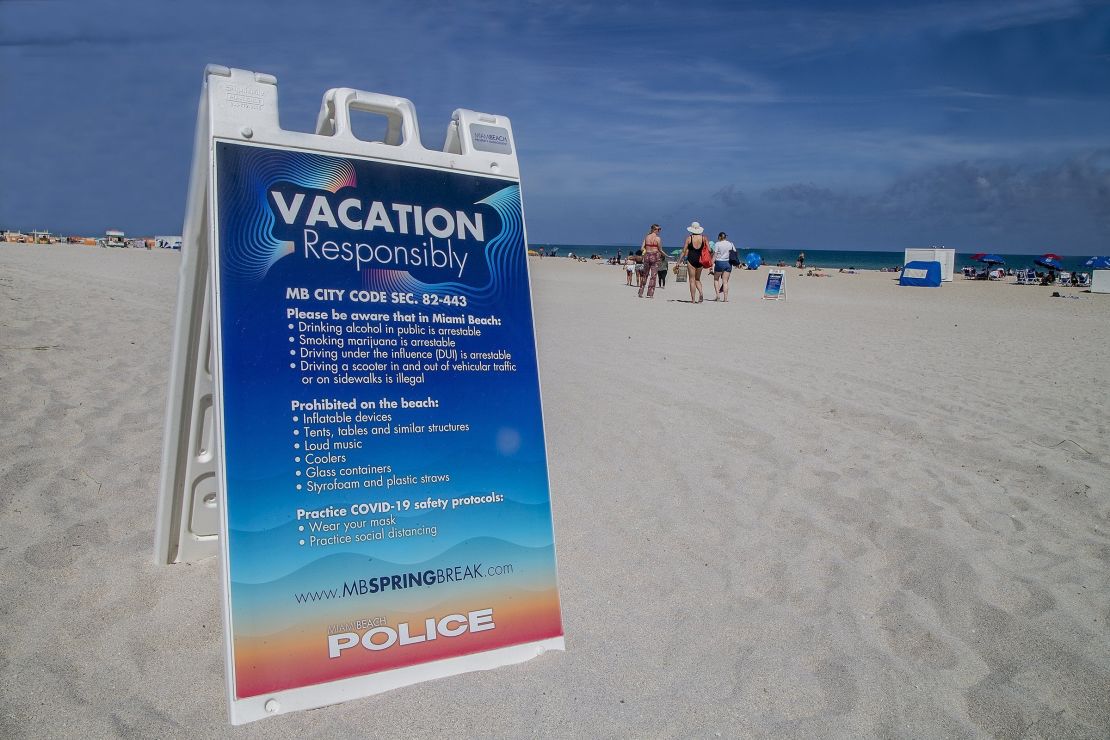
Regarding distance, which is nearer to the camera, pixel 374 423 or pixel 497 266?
pixel 374 423

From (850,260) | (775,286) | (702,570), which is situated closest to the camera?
(702,570)

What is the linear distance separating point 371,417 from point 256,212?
65 cm

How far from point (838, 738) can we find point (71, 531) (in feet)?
9.88

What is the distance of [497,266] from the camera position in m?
2.44

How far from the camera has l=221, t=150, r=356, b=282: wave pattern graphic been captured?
208 centimetres

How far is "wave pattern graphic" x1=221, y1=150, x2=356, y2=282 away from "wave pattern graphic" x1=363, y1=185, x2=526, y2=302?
0.30 metres

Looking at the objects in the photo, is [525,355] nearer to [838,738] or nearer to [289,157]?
[289,157]

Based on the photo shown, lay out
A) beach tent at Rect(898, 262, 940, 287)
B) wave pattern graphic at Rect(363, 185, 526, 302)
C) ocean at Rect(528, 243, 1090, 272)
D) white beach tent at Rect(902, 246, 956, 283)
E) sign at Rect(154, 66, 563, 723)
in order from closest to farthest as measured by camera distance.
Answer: sign at Rect(154, 66, 563, 723) → wave pattern graphic at Rect(363, 185, 526, 302) → beach tent at Rect(898, 262, 940, 287) → white beach tent at Rect(902, 246, 956, 283) → ocean at Rect(528, 243, 1090, 272)

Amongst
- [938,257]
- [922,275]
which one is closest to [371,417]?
[922,275]

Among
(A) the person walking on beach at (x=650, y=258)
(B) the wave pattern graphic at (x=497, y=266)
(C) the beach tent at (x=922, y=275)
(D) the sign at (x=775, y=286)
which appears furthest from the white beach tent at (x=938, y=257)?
(B) the wave pattern graphic at (x=497, y=266)

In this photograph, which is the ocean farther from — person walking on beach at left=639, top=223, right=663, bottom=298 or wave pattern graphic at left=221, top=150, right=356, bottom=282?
wave pattern graphic at left=221, top=150, right=356, bottom=282

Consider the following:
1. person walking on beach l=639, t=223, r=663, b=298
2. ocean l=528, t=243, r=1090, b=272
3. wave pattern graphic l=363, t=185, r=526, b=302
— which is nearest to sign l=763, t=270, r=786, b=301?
person walking on beach l=639, t=223, r=663, b=298

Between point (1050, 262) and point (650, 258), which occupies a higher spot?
point (650, 258)

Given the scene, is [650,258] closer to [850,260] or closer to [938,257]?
[938,257]
